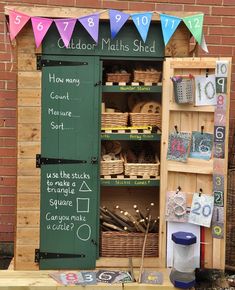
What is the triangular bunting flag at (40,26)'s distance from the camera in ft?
12.9

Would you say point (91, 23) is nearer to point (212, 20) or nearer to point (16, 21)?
point (16, 21)

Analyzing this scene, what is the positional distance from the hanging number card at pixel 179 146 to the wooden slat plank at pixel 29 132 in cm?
120

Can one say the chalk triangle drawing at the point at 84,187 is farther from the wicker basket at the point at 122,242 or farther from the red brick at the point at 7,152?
the red brick at the point at 7,152

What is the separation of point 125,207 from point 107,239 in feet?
1.70

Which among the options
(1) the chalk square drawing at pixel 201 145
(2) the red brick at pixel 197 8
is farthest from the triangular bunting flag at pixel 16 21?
(2) the red brick at pixel 197 8

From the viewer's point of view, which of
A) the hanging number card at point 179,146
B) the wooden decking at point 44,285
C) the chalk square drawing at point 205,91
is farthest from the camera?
the hanging number card at point 179,146

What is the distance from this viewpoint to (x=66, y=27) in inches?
155

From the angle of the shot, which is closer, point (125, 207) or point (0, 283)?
point (0, 283)

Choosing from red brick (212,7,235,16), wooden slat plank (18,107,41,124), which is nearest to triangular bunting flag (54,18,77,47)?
wooden slat plank (18,107,41,124)

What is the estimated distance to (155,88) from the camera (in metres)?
4.25

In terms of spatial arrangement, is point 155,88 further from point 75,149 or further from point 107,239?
point 107,239

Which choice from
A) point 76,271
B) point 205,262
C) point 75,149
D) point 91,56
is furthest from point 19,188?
point 205,262

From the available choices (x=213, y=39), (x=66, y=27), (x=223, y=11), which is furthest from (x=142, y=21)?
(x=223, y=11)

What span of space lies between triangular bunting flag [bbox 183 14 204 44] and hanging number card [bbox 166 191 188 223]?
139 centimetres
